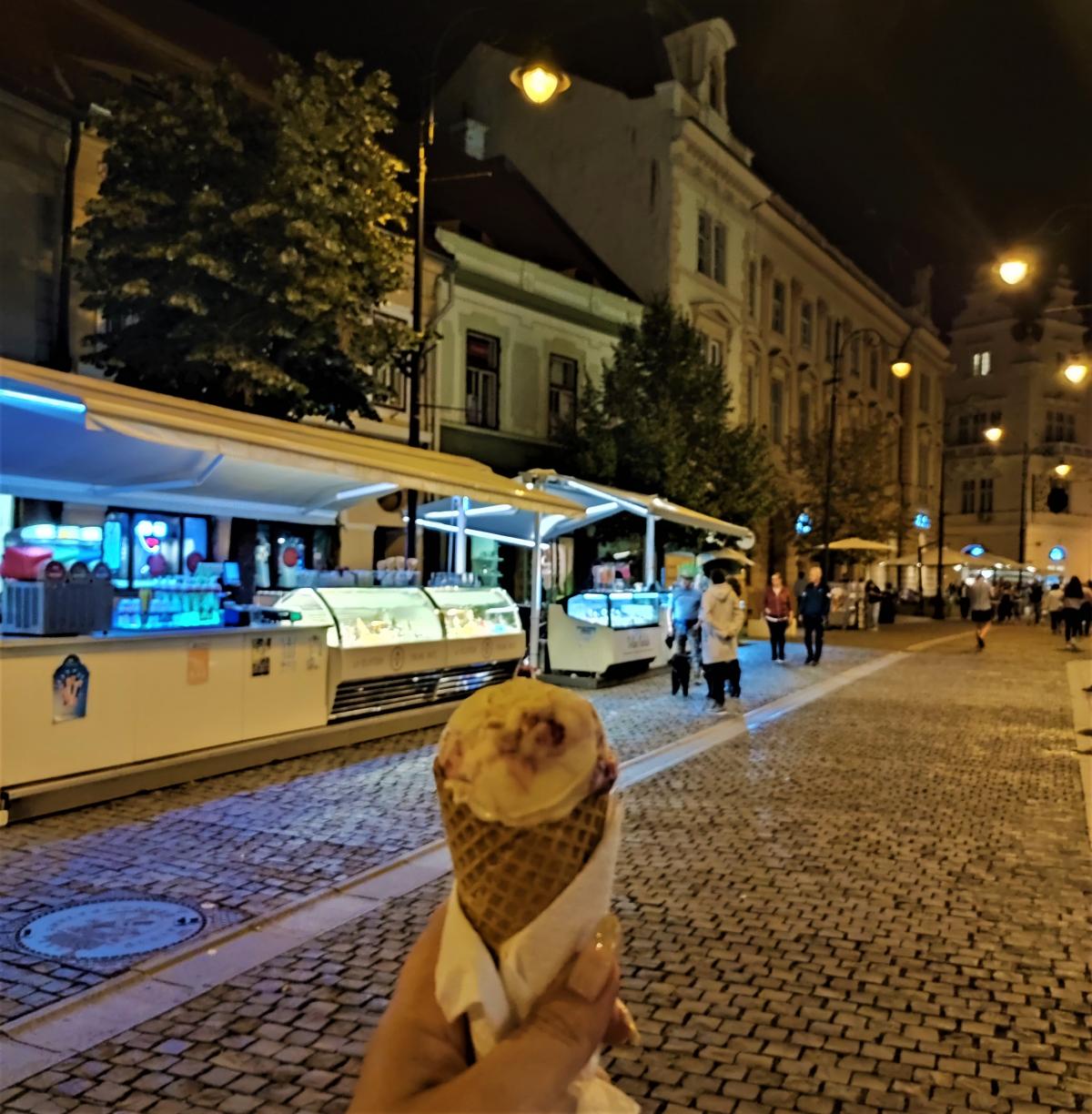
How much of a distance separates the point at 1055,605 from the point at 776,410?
1533 cm

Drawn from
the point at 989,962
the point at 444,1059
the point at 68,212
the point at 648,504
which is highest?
the point at 68,212

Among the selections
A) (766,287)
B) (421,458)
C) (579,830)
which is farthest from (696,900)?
(766,287)

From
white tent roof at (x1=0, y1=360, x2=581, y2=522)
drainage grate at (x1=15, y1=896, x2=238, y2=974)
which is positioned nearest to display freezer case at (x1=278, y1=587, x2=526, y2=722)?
white tent roof at (x1=0, y1=360, x2=581, y2=522)

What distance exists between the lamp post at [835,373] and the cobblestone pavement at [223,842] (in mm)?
18306

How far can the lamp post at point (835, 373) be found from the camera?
2694 centimetres

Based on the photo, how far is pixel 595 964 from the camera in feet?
4.85

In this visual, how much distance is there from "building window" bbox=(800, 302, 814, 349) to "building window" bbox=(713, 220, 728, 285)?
665 cm

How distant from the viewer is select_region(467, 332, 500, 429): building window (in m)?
21.5

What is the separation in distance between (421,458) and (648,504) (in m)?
5.59

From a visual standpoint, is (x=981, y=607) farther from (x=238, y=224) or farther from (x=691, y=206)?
(x=238, y=224)

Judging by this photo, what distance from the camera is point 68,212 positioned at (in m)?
14.5

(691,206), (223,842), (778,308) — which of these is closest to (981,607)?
(691,206)

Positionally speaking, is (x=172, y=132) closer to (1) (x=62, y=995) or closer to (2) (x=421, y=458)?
(2) (x=421, y=458)

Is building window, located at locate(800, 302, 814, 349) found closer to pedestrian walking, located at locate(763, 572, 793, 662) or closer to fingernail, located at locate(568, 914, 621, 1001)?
pedestrian walking, located at locate(763, 572, 793, 662)
